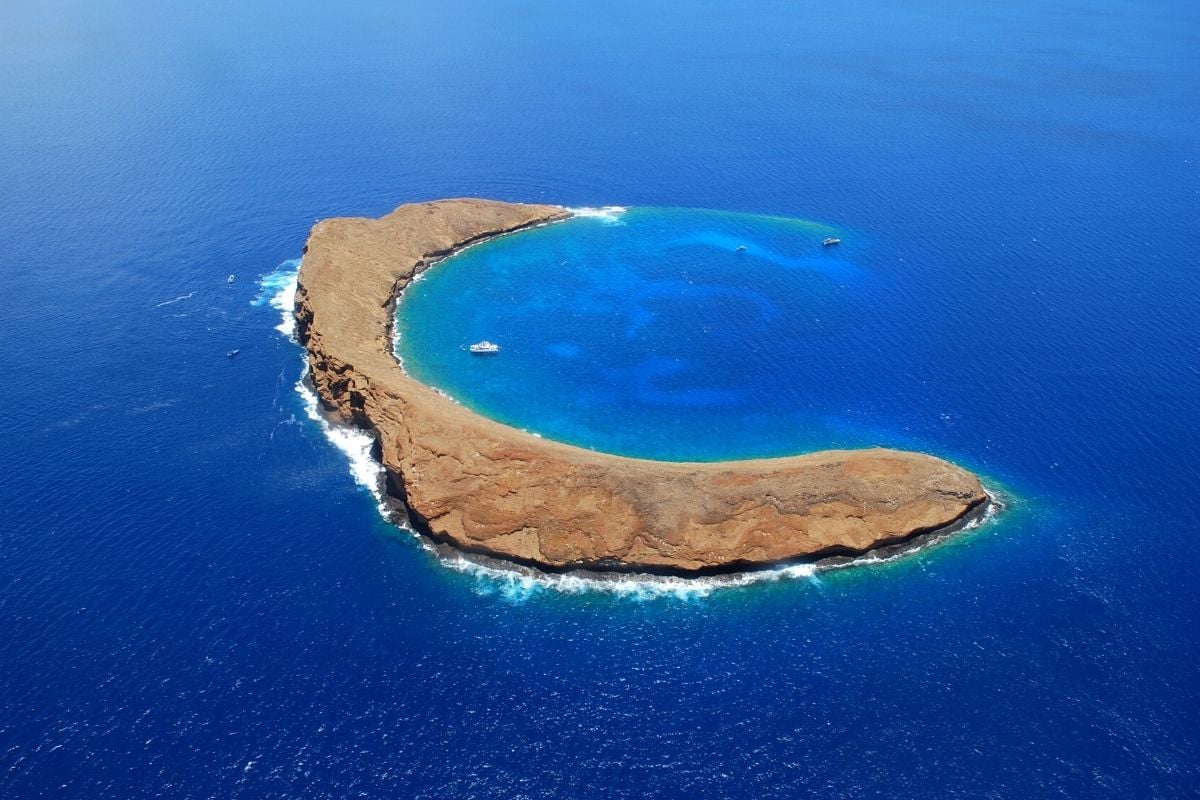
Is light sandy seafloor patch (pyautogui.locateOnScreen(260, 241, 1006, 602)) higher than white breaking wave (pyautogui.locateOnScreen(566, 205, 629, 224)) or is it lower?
lower

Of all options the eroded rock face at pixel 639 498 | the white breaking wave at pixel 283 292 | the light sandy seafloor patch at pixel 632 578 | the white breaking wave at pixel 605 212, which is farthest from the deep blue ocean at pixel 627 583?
the eroded rock face at pixel 639 498

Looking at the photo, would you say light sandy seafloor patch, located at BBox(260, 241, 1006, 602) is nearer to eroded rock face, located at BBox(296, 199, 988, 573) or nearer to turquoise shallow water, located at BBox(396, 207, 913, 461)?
eroded rock face, located at BBox(296, 199, 988, 573)

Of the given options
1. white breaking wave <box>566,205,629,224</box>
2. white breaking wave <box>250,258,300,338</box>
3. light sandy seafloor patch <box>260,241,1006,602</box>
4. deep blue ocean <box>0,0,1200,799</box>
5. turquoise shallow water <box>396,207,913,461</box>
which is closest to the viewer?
deep blue ocean <box>0,0,1200,799</box>

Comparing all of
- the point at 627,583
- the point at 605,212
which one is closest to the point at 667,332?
the point at 605,212

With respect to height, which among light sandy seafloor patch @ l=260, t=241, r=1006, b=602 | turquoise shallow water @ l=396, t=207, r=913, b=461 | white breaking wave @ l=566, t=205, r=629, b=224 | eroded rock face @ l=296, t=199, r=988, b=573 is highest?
white breaking wave @ l=566, t=205, r=629, b=224

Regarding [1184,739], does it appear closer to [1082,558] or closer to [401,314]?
[1082,558]

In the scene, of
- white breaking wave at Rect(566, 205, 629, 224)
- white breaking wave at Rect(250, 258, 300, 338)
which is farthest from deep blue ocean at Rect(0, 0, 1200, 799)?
white breaking wave at Rect(566, 205, 629, 224)

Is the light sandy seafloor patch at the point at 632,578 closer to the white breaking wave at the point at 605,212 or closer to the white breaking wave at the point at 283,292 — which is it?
the white breaking wave at the point at 283,292
